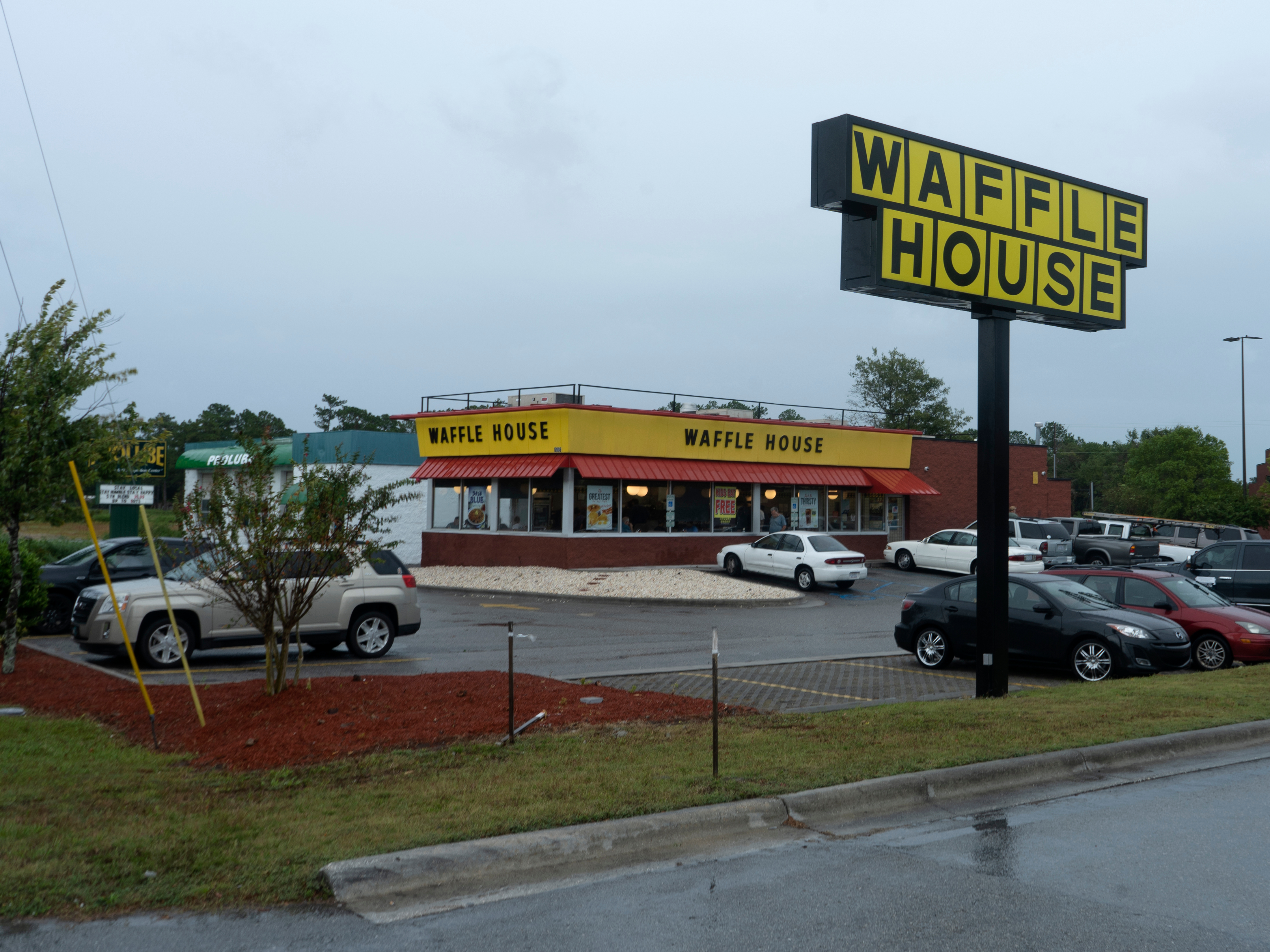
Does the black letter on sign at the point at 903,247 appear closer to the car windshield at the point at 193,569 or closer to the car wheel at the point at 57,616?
the car windshield at the point at 193,569

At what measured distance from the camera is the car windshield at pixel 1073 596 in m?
14.3

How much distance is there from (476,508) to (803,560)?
1070cm

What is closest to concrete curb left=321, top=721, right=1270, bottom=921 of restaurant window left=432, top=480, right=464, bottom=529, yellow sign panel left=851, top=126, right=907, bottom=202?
yellow sign panel left=851, top=126, right=907, bottom=202

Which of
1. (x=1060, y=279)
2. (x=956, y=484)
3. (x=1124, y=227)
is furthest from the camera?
(x=956, y=484)

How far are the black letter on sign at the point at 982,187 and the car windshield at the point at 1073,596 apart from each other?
17.9 ft

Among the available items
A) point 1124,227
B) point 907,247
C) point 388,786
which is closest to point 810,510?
point 1124,227

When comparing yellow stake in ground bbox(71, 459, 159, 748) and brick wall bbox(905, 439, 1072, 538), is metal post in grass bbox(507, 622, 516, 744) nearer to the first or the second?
yellow stake in ground bbox(71, 459, 159, 748)

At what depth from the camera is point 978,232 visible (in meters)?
11.8

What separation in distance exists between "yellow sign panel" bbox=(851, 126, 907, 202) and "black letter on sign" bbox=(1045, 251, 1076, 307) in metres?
2.40

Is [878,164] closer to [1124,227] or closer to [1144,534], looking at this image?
[1124,227]

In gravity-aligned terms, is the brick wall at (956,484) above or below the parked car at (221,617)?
above

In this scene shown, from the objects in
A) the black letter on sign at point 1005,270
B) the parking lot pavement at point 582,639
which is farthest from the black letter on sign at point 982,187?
the parking lot pavement at point 582,639

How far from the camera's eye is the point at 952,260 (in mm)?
11594

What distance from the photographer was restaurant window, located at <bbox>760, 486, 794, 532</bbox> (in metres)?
36.0
